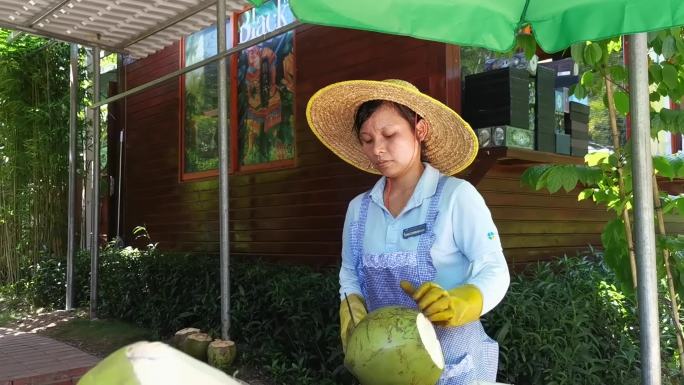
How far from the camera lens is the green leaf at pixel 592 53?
9.47 feet

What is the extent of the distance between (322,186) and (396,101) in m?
4.18

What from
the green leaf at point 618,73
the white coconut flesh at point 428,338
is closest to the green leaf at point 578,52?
the green leaf at point 618,73

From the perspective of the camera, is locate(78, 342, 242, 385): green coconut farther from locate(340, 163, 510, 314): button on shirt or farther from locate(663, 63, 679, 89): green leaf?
locate(663, 63, 679, 89): green leaf

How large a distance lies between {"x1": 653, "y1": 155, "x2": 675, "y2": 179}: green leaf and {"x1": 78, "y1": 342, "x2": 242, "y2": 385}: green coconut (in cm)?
248

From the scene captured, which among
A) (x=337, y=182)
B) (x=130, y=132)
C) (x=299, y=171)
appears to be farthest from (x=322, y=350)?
(x=130, y=132)

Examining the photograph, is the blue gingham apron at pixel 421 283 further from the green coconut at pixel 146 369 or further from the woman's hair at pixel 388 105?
the green coconut at pixel 146 369

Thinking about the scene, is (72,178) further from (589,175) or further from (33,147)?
(589,175)

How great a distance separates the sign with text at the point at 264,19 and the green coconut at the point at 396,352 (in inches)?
205

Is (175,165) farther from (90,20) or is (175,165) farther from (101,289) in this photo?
(90,20)

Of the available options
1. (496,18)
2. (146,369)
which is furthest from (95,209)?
(146,369)

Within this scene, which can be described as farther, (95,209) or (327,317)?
(95,209)

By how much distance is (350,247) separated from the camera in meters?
2.02

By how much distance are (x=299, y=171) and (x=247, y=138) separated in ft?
3.45

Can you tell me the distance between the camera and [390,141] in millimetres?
1881
